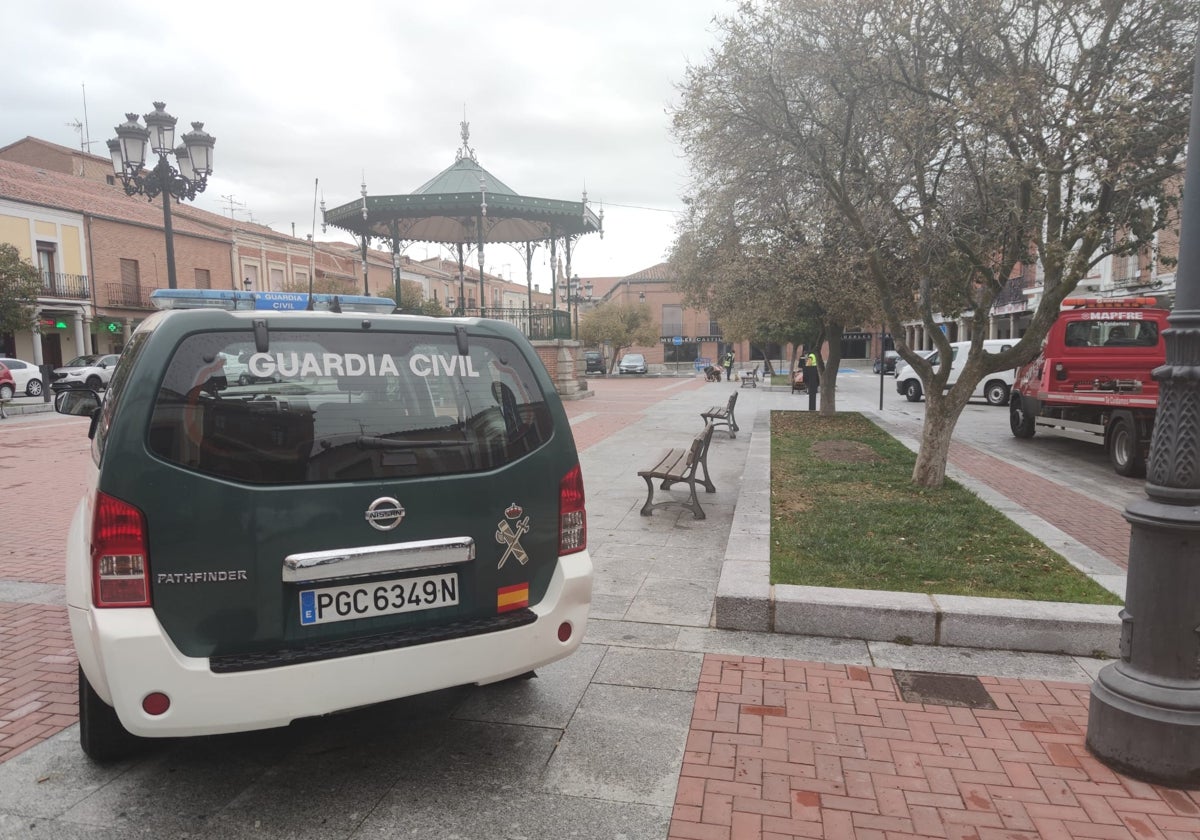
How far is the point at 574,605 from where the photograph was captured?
310 centimetres

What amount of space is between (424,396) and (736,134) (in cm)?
643

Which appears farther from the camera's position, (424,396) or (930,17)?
(930,17)

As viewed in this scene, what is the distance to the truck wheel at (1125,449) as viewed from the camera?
31.2ft

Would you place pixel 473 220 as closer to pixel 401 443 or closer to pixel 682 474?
pixel 682 474

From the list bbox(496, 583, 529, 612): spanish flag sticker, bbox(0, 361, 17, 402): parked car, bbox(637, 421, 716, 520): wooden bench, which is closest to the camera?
bbox(496, 583, 529, 612): spanish flag sticker

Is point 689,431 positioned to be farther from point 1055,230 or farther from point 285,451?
point 285,451

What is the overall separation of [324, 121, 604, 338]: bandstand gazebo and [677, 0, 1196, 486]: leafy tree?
10.9 meters

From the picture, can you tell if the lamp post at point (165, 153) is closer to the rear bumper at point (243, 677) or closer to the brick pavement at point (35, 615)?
the brick pavement at point (35, 615)

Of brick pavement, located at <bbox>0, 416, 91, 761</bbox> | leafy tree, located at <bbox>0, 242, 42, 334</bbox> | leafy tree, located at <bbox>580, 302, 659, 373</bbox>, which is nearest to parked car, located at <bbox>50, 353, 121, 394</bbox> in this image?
leafy tree, located at <bbox>0, 242, 42, 334</bbox>

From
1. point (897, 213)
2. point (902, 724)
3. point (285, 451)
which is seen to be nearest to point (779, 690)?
point (902, 724)

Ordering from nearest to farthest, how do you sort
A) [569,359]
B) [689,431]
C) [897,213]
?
[897,213] → [689,431] → [569,359]

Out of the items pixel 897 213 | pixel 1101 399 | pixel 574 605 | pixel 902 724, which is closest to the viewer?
pixel 574 605

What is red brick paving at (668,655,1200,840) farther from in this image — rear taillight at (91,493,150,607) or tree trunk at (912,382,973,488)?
tree trunk at (912,382,973,488)

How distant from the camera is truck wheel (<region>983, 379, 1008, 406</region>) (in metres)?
21.0
